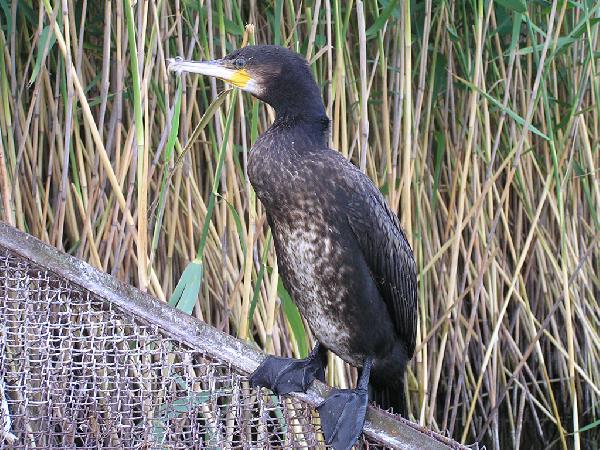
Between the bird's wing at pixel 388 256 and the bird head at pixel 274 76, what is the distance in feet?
0.71

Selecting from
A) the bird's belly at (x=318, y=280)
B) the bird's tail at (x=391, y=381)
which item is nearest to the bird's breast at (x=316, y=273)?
the bird's belly at (x=318, y=280)

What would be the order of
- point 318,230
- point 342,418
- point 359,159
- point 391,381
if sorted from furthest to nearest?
point 359,159, point 391,381, point 318,230, point 342,418

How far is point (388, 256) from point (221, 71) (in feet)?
1.58

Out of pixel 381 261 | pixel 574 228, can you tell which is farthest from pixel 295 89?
pixel 574 228

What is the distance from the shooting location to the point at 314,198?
5.32 ft

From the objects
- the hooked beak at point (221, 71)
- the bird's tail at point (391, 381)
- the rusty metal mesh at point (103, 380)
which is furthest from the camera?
the bird's tail at point (391, 381)

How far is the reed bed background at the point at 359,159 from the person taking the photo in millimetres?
2025

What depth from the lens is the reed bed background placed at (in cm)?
203

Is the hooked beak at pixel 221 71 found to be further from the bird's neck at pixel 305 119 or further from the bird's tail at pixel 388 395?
the bird's tail at pixel 388 395

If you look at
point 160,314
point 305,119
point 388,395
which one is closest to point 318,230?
point 305,119

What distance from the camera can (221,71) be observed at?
5.45 feet

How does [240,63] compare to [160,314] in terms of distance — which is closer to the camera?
[160,314]

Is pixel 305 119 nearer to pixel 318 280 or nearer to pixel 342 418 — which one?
pixel 318 280

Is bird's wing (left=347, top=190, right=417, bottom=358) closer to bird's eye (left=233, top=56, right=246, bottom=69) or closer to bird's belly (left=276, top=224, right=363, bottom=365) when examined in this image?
bird's belly (left=276, top=224, right=363, bottom=365)
